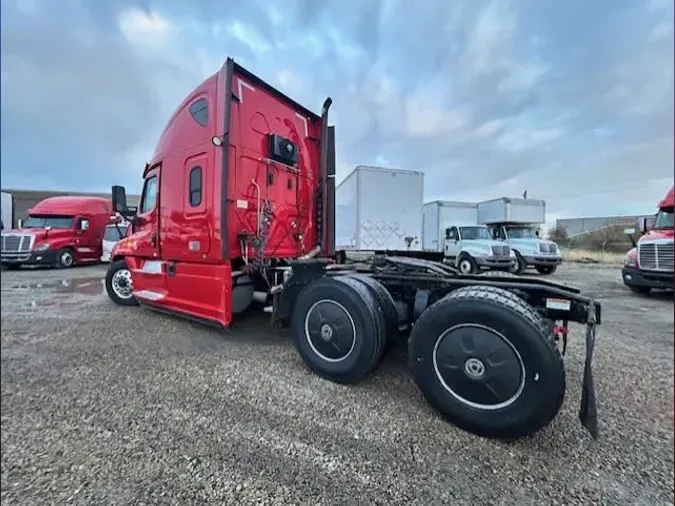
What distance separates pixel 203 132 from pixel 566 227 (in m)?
3.92

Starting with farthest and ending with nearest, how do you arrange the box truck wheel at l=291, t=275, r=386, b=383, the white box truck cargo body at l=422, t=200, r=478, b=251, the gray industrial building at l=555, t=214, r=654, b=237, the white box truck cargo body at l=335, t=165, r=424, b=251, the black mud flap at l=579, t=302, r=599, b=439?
the white box truck cargo body at l=422, t=200, r=478, b=251, the white box truck cargo body at l=335, t=165, r=424, b=251, the box truck wheel at l=291, t=275, r=386, b=383, the black mud flap at l=579, t=302, r=599, b=439, the gray industrial building at l=555, t=214, r=654, b=237

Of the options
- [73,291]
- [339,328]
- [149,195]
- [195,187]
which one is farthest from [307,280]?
[73,291]

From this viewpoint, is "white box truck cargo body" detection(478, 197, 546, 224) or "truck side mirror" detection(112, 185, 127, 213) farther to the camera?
"white box truck cargo body" detection(478, 197, 546, 224)

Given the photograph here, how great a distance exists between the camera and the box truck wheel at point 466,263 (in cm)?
1243

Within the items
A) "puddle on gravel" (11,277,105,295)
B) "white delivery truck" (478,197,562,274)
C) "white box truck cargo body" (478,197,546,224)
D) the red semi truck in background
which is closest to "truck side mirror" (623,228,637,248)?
the red semi truck in background

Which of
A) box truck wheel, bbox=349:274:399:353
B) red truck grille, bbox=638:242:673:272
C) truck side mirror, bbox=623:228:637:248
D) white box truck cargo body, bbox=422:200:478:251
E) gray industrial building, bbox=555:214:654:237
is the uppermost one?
white box truck cargo body, bbox=422:200:478:251

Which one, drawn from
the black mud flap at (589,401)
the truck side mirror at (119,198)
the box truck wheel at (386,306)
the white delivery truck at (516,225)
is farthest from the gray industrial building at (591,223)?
the white delivery truck at (516,225)

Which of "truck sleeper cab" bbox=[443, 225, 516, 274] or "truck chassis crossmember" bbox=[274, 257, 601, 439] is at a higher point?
"truck sleeper cab" bbox=[443, 225, 516, 274]

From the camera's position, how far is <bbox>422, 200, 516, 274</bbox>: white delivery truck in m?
12.0

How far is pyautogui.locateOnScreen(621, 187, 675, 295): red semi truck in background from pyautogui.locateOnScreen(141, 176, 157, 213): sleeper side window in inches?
209

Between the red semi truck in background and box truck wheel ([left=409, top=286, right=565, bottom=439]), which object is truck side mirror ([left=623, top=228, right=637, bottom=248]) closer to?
the red semi truck in background

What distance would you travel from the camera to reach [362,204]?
39.9 feet

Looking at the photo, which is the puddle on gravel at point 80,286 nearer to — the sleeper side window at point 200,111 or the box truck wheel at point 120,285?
the box truck wheel at point 120,285

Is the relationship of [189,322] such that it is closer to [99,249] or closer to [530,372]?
[530,372]
